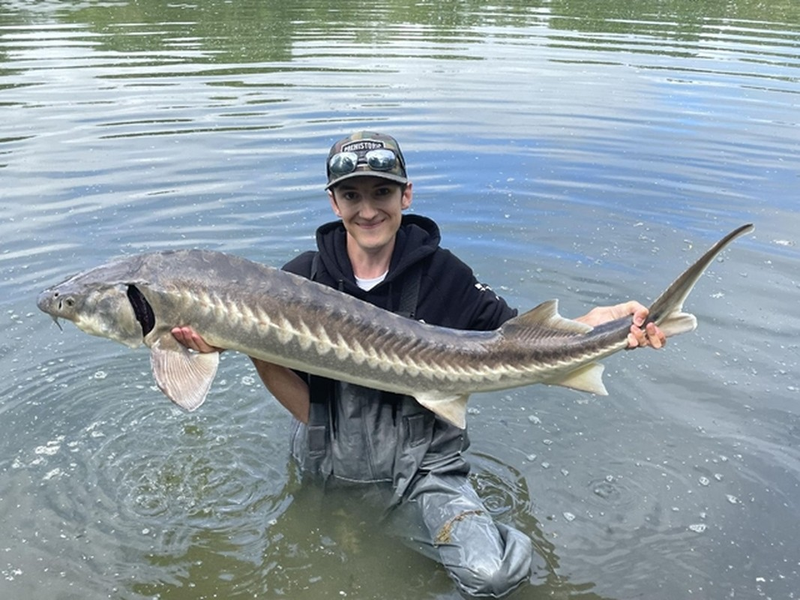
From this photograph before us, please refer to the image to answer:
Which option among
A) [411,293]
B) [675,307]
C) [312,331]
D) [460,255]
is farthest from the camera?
[460,255]

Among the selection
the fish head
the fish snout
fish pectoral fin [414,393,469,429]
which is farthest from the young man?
the fish snout

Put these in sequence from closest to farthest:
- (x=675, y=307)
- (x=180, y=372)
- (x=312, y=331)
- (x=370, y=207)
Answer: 1. (x=675, y=307)
2. (x=180, y=372)
3. (x=312, y=331)
4. (x=370, y=207)

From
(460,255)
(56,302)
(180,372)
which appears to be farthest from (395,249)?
(460,255)

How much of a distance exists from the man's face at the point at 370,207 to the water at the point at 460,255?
153 cm

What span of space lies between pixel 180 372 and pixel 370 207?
117 cm

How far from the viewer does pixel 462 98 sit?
1336 centimetres

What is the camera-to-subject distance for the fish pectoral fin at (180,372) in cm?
322

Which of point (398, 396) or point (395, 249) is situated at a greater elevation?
point (395, 249)

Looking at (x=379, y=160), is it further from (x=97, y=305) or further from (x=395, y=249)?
(x=97, y=305)

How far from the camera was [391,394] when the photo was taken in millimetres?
3846

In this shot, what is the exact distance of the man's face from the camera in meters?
3.68

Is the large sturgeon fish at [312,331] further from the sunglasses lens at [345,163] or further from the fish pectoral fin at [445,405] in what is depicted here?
the sunglasses lens at [345,163]

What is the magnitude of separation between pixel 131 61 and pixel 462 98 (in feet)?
23.4

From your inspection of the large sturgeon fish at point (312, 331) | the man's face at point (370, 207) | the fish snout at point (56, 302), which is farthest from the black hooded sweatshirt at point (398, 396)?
the fish snout at point (56, 302)
